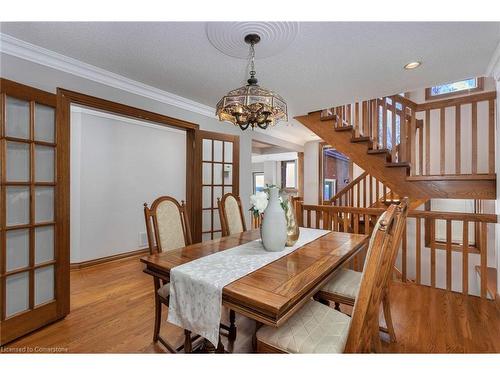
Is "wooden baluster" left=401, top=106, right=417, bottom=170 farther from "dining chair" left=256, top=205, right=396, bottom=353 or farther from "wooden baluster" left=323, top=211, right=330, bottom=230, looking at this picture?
"dining chair" left=256, top=205, right=396, bottom=353

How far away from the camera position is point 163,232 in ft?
6.05

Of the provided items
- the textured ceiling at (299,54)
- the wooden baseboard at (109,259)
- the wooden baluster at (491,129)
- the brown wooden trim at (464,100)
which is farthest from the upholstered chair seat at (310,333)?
the wooden baseboard at (109,259)

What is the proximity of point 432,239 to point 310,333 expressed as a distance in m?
2.08

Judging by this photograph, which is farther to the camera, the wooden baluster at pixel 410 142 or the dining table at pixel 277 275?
the wooden baluster at pixel 410 142

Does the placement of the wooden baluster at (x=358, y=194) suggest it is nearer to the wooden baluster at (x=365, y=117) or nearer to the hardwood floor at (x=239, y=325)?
the wooden baluster at (x=365, y=117)

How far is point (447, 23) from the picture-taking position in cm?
161

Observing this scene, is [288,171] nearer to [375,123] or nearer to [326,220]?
[375,123]

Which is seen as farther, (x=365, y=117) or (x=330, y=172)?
(x=330, y=172)

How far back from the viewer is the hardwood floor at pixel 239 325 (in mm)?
1683

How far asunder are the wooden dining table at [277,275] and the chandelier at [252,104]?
0.97m

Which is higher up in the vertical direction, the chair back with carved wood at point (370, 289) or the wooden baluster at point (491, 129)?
the wooden baluster at point (491, 129)

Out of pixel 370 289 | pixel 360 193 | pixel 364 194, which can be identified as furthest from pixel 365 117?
pixel 370 289
